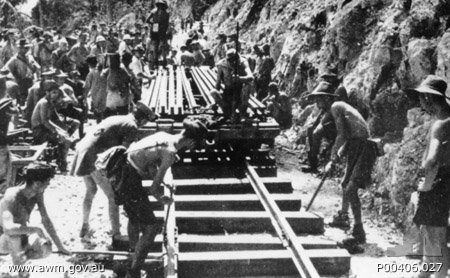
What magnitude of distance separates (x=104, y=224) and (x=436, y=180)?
4756 millimetres

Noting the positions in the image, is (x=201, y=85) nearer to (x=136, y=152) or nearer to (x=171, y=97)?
(x=171, y=97)

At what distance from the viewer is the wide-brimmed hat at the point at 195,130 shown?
5.14 metres

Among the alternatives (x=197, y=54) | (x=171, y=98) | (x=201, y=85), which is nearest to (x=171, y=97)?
(x=171, y=98)

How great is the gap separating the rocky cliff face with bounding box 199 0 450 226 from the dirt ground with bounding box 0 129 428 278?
2.40 ft

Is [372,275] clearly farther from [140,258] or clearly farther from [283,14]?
[283,14]

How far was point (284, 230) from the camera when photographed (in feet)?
20.2

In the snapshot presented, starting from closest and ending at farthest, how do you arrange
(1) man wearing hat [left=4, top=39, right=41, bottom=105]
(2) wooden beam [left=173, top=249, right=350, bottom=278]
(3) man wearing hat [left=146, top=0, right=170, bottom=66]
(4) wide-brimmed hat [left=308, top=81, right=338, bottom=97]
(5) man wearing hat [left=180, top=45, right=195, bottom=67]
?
(2) wooden beam [left=173, top=249, right=350, bottom=278] → (4) wide-brimmed hat [left=308, top=81, right=338, bottom=97] → (1) man wearing hat [left=4, top=39, right=41, bottom=105] → (3) man wearing hat [left=146, top=0, right=170, bottom=66] → (5) man wearing hat [left=180, top=45, right=195, bottom=67]

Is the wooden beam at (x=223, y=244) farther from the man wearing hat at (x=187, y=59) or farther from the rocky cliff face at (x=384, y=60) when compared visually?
the man wearing hat at (x=187, y=59)

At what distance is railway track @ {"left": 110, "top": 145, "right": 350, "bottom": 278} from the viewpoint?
574cm

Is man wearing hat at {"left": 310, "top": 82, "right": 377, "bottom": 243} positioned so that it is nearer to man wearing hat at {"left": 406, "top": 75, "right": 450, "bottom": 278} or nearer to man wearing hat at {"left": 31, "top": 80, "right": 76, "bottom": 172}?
man wearing hat at {"left": 406, "top": 75, "right": 450, "bottom": 278}

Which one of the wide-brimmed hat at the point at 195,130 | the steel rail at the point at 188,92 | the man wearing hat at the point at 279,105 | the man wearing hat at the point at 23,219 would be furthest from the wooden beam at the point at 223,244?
the man wearing hat at the point at 279,105

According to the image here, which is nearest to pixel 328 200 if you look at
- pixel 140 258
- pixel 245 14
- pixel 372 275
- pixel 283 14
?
pixel 372 275

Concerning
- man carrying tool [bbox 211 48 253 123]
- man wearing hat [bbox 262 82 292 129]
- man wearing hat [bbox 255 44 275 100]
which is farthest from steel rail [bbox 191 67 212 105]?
man wearing hat [bbox 262 82 292 129]

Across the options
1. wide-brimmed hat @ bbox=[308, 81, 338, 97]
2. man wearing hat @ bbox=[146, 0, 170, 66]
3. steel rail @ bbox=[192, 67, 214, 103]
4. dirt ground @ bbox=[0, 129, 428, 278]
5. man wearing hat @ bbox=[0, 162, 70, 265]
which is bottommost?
dirt ground @ bbox=[0, 129, 428, 278]
